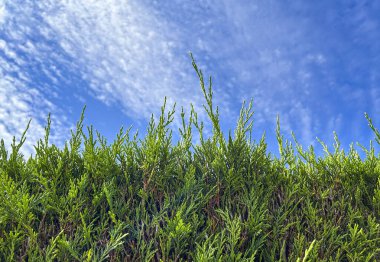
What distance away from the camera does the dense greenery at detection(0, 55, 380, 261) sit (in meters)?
4.21

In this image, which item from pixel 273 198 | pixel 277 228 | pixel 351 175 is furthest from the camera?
pixel 351 175

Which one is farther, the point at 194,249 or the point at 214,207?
the point at 214,207

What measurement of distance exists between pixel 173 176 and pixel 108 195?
1026 millimetres

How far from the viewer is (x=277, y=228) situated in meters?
4.55

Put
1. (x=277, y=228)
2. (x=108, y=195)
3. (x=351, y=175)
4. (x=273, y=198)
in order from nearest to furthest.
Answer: (x=108, y=195), (x=277, y=228), (x=273, y=198), (x=351, y=175)

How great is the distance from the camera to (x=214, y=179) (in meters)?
5.00

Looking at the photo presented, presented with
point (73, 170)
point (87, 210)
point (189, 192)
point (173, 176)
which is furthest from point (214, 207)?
point (73, 170)

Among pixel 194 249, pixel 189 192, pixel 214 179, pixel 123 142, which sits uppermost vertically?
pixel 123 142

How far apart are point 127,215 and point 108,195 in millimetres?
420

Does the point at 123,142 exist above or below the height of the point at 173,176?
above

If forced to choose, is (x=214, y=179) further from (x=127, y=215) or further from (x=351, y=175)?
(x=351, y=175)

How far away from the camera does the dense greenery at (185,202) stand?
4.21 meters

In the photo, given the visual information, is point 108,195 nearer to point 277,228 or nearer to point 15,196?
point 15,196

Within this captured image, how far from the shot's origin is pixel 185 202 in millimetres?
4328
